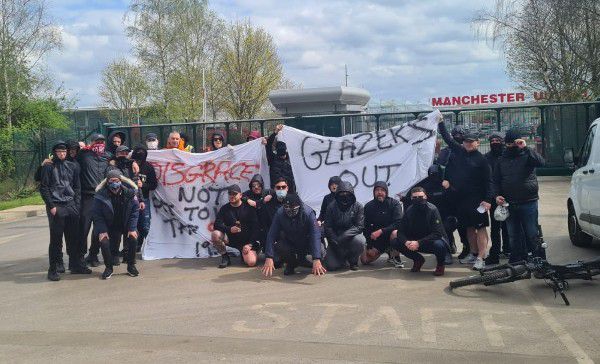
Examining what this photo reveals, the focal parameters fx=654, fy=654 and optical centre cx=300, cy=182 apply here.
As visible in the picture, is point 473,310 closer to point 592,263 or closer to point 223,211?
point 592,263

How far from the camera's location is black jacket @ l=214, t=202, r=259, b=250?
1017 cm

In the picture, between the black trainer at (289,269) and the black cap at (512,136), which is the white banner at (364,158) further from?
the black cap at (512,136)

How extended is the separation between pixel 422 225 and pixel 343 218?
1.17 metres

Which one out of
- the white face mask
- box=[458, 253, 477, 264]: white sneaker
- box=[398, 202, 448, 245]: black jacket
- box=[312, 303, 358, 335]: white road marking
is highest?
the white face mask

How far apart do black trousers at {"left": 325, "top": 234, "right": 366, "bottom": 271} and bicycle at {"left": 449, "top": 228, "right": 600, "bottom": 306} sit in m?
1.94

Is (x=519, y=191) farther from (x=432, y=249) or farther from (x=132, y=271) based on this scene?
(x=132, y=271)

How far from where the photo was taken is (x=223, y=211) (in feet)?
33.8

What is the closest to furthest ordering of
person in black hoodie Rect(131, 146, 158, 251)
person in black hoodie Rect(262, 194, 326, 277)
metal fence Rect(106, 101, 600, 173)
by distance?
person in black hoodie Rect(262, 194, 326, 277) < person in black hoodie Rect(131, 146, 158, 251) < metal fence Rect(106, 101, 600, 173)

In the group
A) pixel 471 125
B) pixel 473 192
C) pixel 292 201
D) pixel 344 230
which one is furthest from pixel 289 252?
pixel 471 125

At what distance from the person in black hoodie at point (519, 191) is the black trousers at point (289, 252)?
9.36 ft

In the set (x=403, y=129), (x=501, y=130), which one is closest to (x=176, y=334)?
(x=403, y=129)

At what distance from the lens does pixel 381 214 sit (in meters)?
9.70

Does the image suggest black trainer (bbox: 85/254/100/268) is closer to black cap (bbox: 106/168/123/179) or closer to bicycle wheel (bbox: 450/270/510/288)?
black cap (bbox: 106/168/123/179)

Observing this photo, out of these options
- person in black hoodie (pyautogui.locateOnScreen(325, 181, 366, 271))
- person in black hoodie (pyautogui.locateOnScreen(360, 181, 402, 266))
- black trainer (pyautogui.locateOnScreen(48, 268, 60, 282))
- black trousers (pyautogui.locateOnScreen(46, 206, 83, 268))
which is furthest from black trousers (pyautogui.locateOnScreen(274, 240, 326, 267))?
black trainer (pyautogui.locateOnScreen(48, 268, 60, 282))
